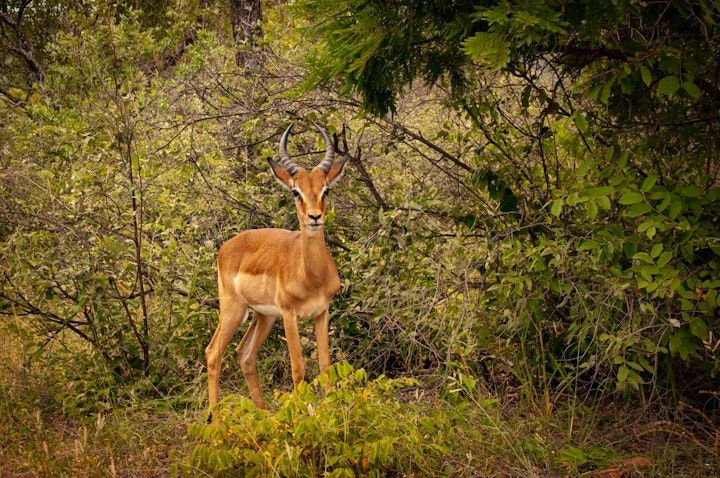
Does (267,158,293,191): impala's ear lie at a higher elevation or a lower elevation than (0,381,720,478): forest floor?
higher

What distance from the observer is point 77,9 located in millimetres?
13742

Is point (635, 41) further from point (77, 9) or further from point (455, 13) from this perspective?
point (77, 9)

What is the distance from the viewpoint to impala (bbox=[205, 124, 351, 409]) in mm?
5887

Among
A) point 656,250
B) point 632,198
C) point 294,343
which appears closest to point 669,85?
point 632,198

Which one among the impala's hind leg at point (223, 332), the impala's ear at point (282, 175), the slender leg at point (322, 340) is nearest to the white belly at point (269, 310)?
the impala's hind leg at point (223, 332)

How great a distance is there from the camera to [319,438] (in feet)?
16.0

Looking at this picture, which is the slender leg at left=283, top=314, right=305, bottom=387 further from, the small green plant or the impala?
the small green plant

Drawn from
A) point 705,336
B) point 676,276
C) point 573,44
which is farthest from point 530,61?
point 705,336

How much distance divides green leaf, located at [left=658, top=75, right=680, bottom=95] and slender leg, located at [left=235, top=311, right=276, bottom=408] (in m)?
3.34

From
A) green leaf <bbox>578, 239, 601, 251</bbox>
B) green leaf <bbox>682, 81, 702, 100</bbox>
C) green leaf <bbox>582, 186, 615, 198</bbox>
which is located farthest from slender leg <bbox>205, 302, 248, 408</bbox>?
green leaf <bbox>682, 81, 702, 100</bbox>

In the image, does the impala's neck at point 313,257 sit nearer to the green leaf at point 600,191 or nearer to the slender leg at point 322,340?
the slender leg at point 322,340

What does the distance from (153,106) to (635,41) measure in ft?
15.3

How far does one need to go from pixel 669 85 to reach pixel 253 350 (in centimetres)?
350

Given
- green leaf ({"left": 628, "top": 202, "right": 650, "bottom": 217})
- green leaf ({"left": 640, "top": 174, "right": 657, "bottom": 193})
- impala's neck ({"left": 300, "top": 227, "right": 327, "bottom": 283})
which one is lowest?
impala's neck ({"left": 300, "top": 227, "right": 327, "bottom": 283})
